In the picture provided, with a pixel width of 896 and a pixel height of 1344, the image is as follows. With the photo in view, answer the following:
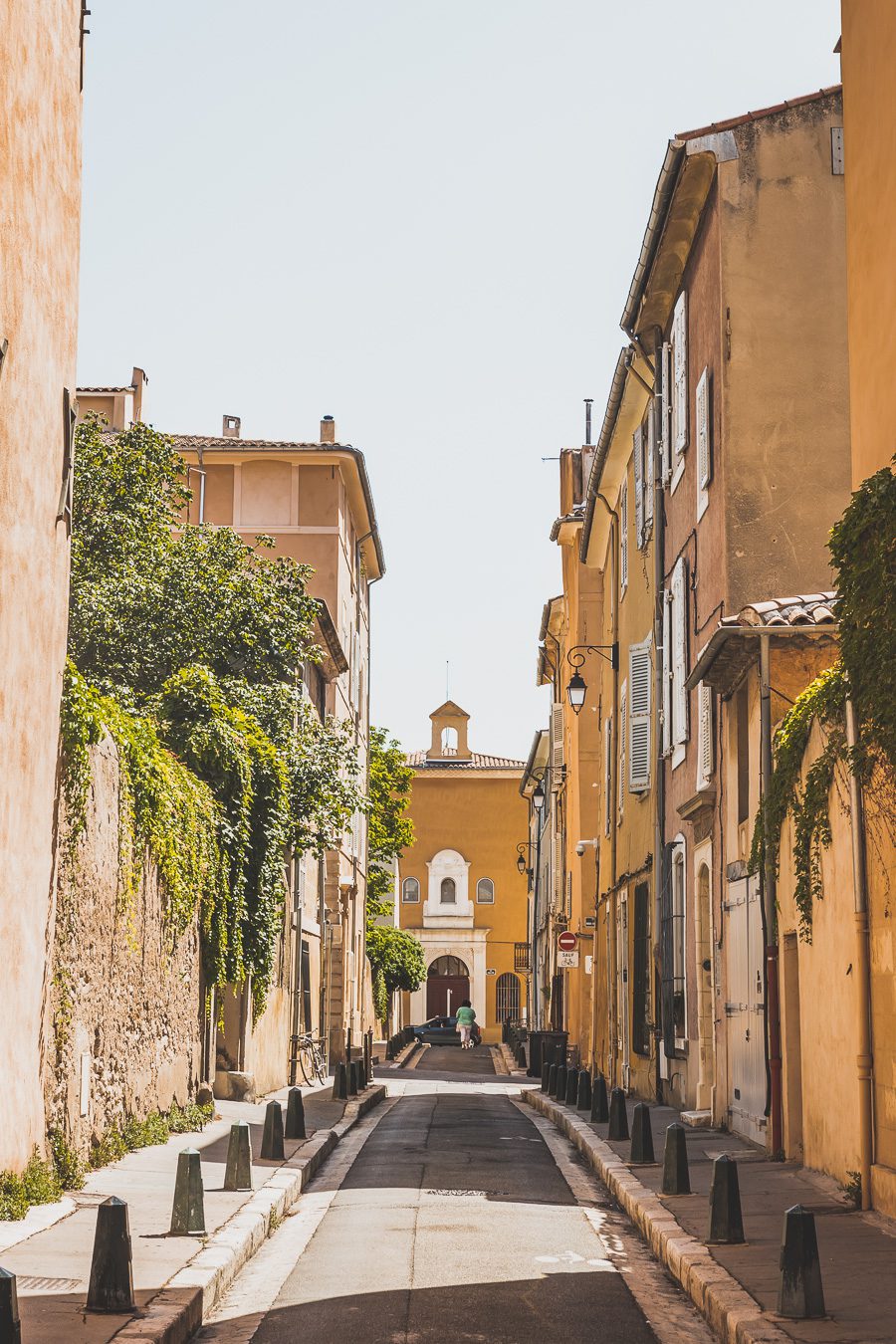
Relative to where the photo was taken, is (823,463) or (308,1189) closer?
(308,1189)

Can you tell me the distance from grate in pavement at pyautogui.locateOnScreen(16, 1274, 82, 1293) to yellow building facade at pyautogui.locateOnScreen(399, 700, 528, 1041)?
68.2 metres

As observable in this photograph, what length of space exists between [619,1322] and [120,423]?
112 feet

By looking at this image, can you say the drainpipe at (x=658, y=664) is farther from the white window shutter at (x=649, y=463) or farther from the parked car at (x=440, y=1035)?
the parked car at (x=440, y=1035)

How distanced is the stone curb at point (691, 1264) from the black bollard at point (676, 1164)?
141 mm

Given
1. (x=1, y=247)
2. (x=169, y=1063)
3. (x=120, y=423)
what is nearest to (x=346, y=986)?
(x=120, y=423)

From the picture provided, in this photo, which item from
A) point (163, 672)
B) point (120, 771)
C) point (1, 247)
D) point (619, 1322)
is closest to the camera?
point (619, 1322)

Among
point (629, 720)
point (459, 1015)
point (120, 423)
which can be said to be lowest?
point (459, 1015)

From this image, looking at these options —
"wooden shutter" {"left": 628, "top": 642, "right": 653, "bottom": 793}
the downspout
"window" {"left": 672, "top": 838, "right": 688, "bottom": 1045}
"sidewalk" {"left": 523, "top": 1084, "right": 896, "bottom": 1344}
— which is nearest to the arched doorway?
"wooden shutter" {"left": 628, "top": 642, "right": 653, "bottom": 793}

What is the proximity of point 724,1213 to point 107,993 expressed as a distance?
21.0ft

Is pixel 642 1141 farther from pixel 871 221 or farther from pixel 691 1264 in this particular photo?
pixel 871 221

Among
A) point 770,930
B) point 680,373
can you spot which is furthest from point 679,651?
point 770,930

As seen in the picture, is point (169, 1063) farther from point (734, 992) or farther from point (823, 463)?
point (823, 463)

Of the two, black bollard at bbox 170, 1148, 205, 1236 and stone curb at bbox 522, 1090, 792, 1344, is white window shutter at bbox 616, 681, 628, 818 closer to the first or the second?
stone curb at bbox 522, 1090, 792, 1344

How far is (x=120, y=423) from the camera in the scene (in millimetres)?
40094
